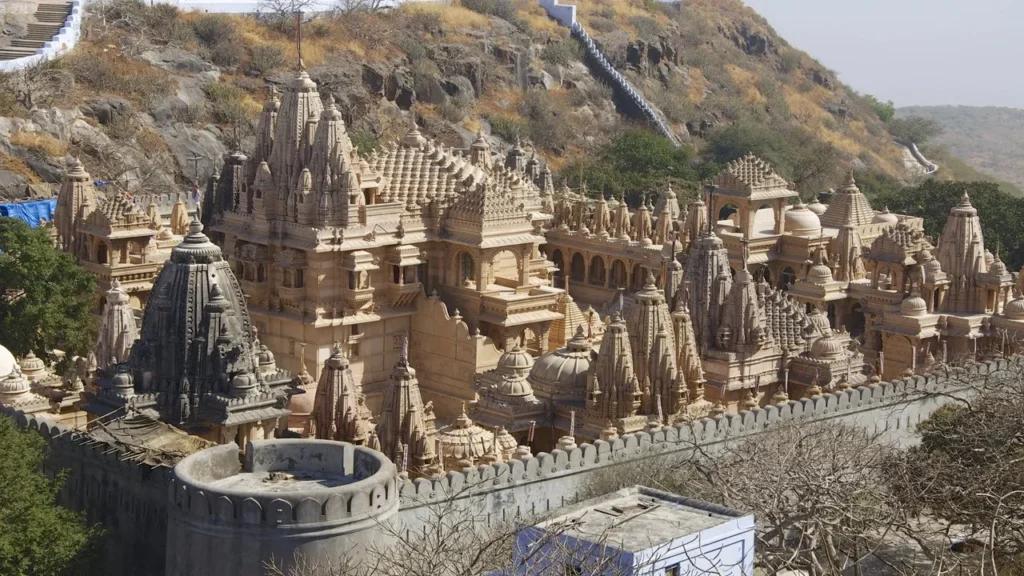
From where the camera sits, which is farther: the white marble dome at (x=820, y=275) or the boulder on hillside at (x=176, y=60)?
the boulder on hillside at (x=176, y=60)

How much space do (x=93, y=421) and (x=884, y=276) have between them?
88.1ft

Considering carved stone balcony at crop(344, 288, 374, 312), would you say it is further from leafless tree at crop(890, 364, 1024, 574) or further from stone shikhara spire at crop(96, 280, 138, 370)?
leafless tree at crop(890, 364, 1024, 574)

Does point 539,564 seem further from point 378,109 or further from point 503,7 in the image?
point 503,7

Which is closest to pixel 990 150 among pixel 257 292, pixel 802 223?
pixel 802 223

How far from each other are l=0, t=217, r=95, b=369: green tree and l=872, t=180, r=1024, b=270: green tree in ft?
105

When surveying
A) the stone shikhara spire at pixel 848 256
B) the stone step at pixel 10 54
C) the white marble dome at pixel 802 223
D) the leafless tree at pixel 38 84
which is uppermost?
the stone step at pixel 10 54

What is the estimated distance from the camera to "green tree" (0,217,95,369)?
1922 inches

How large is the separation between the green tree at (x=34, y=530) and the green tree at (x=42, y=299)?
50.3ft

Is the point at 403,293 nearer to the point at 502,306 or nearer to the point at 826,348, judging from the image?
the point at 502,306

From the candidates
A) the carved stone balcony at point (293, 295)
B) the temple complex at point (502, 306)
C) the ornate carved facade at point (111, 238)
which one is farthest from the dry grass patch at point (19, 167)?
the carved stone balcony at point (293, 295)

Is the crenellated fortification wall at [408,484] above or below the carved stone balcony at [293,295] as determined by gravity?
below

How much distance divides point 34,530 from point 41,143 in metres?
42.7

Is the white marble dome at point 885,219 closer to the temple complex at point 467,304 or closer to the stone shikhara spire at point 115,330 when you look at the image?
the temple complex at point 467,304

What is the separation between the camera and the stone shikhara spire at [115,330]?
42812 mm
